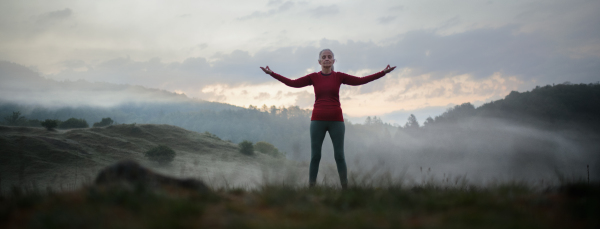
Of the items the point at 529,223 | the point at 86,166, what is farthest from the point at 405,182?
the point at 86,166

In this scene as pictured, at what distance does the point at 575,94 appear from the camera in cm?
10156

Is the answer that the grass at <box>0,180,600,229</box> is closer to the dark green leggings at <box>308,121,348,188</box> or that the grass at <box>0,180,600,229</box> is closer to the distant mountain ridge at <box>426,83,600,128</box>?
the dark green leggings at <box>308,121,348,188</box>

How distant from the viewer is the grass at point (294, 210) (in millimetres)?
2240

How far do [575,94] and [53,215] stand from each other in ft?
465

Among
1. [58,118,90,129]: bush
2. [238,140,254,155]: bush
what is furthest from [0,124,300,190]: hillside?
[58,118,90,129]: bush

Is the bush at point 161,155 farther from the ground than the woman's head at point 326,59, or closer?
closer

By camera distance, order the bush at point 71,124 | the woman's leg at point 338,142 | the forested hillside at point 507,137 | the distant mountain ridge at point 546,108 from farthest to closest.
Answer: the distant mountain ridge at point 546,108, the forested hillside at point 507,137, the bush at point 71,124, the woman's leg at point 338,142

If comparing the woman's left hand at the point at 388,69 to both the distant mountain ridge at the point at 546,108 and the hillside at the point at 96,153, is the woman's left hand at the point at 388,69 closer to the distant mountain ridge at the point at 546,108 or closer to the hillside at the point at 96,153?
the hillside at the point at 96,153

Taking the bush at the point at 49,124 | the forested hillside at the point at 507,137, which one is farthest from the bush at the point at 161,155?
the forested hillside at the point at 507,137

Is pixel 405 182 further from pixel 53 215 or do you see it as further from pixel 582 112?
pixel 582 112

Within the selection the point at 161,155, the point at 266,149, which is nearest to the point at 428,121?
the point at 266,149

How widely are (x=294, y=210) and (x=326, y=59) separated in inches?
149

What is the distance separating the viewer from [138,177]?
3.32 m

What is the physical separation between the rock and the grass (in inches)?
10.8
